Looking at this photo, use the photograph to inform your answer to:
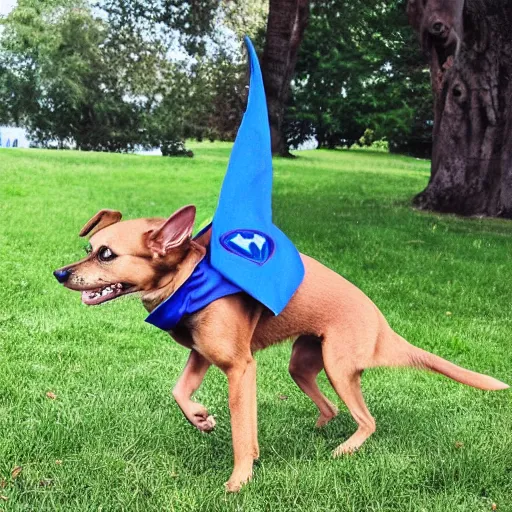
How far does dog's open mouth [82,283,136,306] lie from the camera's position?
310 centimetres

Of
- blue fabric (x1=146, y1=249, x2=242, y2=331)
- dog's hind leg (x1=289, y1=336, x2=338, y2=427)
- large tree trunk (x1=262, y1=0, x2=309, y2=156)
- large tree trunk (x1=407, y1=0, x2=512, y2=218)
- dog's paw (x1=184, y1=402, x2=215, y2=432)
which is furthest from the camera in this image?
large tree trunk (x1=262, y1=0, x2=309, y2=156)

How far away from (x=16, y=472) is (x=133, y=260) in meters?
1.25

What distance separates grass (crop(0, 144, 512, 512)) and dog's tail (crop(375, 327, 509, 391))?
1.46 feet

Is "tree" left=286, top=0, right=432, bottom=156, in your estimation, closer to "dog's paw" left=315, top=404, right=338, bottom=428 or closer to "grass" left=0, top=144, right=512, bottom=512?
"grass" left=0, top=144, right=512, bottom=512

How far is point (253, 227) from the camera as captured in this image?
11.2ft

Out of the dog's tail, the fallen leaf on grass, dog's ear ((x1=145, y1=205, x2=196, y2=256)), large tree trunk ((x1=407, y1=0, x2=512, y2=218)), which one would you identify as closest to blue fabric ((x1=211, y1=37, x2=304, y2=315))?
dog's ear ((x1=145, y1=205, x2=196, y2=256))

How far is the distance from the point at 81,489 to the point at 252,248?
1.35 metres

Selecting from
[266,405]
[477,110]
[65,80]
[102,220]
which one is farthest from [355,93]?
[102,220]

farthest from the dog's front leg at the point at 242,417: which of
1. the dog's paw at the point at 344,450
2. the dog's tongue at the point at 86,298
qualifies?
the dog's tongue at the point at 86,298

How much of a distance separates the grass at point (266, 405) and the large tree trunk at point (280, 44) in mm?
7491

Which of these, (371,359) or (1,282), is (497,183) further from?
(371,359)

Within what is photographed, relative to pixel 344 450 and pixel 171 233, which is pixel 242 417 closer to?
pixel 344 450

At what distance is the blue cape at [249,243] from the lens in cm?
325

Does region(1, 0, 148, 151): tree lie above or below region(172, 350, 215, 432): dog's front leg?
above
